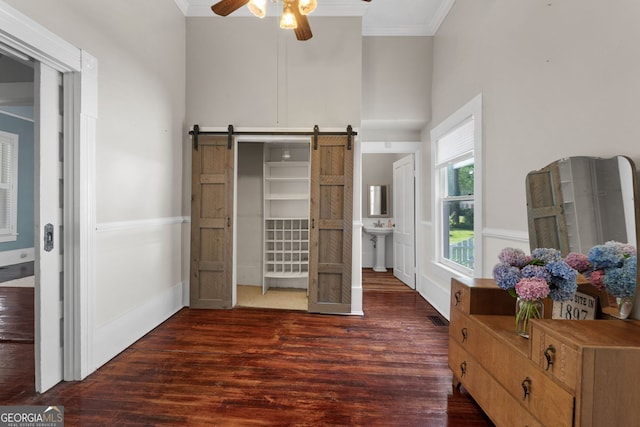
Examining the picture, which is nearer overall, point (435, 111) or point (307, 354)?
point (307, 354)

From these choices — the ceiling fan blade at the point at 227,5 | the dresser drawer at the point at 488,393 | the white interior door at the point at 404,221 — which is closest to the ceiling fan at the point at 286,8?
the ceiling fan blade at the point at 227,5

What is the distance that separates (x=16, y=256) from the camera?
4949 millimetres

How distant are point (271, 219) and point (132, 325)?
7.17ft

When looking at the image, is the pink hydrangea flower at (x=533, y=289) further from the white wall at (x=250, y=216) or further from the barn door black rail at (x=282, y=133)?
the white wall at (x=250, y=216)

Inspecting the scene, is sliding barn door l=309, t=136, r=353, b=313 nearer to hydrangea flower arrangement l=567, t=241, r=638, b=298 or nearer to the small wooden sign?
the small wooden sign

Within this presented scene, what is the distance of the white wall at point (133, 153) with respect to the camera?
215 cm

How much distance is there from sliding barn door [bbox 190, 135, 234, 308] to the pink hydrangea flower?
2903 mm

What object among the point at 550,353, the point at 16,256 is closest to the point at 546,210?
the point at 550,353

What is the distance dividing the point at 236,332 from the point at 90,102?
2.26 metres

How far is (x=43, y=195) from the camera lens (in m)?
1.83

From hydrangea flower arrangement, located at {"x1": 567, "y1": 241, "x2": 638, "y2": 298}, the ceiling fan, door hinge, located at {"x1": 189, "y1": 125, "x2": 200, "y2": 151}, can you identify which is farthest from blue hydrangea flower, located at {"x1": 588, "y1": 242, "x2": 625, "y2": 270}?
door hinge, located at {"x1": 189, "y1": 125, "x2": 200, "y2": 151}

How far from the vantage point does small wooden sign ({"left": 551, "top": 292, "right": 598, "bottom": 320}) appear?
4.60 feet

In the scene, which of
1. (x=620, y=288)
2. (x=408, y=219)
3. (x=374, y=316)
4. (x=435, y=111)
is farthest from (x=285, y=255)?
(x=620, y=288)

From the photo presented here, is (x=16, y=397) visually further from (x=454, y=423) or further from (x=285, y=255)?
(x=285, y=255)
